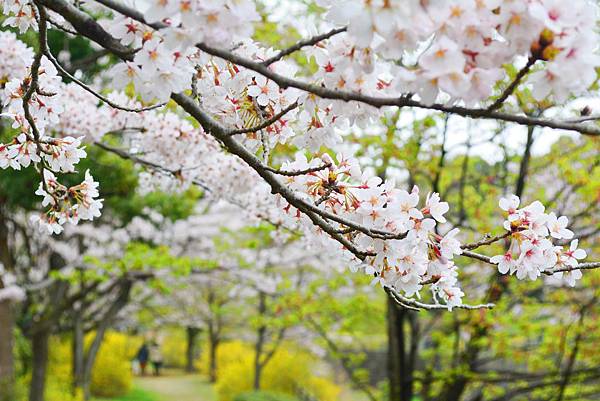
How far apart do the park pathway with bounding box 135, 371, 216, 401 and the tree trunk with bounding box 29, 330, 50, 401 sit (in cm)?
616

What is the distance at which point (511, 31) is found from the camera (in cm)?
100

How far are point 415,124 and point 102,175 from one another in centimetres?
315

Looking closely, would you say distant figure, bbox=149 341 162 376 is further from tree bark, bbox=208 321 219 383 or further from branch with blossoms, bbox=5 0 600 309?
branch with blossoms, bbox=5 0 600 309

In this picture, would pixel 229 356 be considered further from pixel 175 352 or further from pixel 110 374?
pixel 175 352

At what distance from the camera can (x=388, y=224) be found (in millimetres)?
1524

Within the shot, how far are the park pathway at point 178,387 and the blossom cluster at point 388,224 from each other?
1343cm

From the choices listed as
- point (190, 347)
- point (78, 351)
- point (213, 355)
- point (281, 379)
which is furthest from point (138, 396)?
point (190, 347)

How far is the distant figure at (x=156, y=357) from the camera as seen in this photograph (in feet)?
66.7

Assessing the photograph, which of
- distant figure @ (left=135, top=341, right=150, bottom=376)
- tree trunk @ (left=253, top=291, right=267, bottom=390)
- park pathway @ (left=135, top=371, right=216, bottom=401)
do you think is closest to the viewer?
tree trunk @ (left=253, top=291, right=267, bottom=390)

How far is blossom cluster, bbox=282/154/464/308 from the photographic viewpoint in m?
1.49

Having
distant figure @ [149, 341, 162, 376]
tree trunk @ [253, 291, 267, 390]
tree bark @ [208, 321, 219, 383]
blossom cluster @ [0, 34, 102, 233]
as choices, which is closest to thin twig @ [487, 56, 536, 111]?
blossom cluster @ [0, 34, 102, 233]

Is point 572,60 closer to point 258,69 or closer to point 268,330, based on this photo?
point 258,69

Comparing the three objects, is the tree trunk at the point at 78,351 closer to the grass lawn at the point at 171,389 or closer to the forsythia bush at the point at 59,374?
the forsythia bush at the point at 59,374

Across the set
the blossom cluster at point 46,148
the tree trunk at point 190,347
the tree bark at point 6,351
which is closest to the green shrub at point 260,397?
the tree bark at point 6,351
